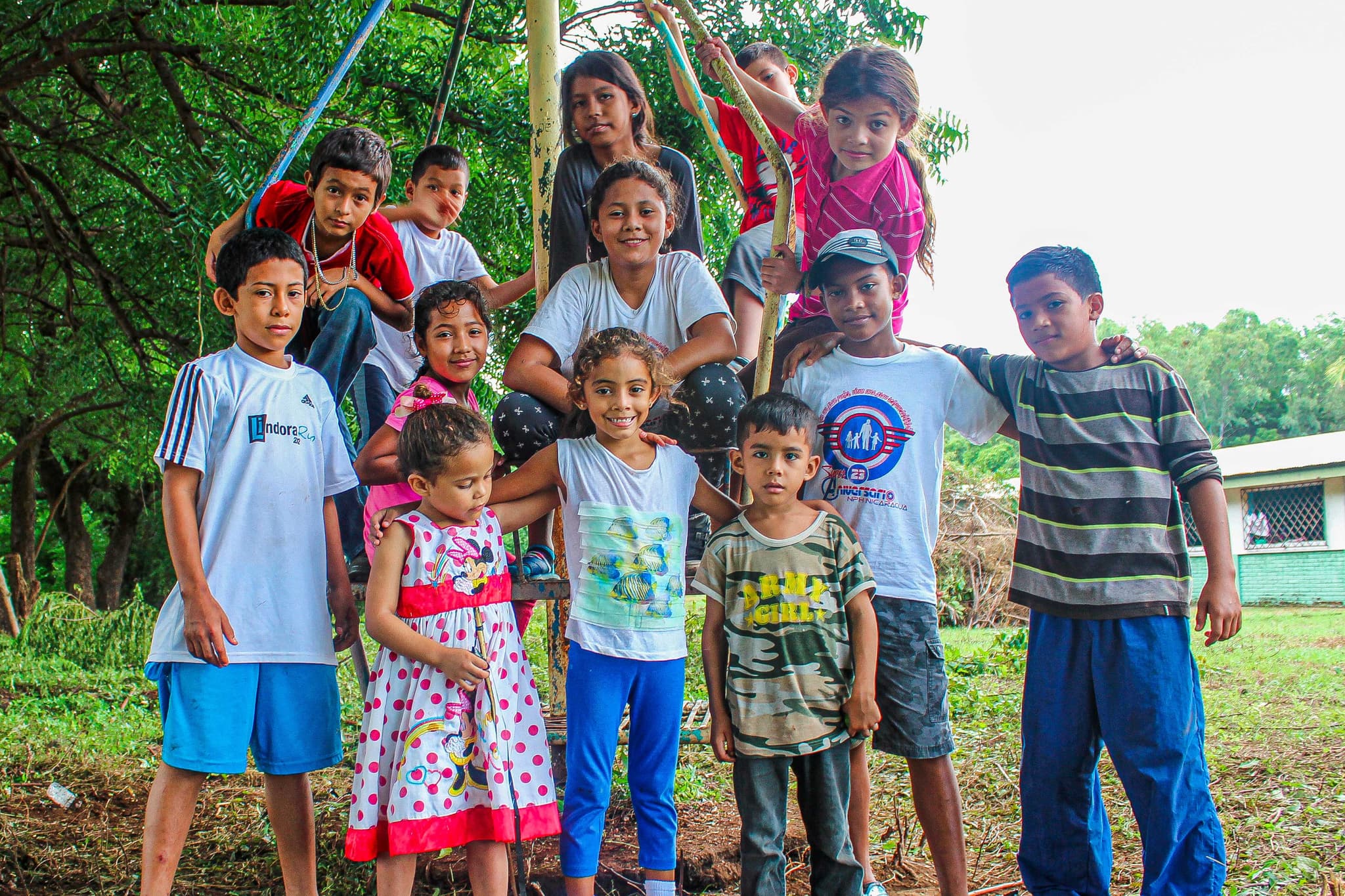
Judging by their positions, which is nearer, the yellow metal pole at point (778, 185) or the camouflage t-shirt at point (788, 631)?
the camouflage t-shirt at point (788, 631)

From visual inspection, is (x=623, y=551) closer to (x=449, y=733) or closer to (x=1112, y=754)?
(x=449, y=733)

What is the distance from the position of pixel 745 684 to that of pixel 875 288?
1.07m

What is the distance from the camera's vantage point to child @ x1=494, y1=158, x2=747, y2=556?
8.80 ft

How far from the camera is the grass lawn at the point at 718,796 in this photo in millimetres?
3285

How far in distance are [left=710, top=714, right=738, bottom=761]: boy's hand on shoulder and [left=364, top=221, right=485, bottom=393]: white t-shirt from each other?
155cm

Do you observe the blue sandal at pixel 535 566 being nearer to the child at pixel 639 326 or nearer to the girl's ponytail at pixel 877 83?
the child at pixel 639 326

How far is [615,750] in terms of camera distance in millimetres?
2270

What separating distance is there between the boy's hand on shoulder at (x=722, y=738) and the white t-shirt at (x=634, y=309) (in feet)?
Answer: 3.36

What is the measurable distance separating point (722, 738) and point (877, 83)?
→ 1.82 meters

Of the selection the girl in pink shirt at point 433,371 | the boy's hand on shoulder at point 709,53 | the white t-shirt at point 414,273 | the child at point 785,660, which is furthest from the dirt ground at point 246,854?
the boy's hand on shoulder at point 709,53

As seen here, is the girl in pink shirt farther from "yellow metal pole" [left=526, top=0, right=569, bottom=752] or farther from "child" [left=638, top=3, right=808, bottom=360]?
"child" [left=638, top=3, right=808, bottom=360]

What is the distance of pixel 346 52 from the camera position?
9.11 feet

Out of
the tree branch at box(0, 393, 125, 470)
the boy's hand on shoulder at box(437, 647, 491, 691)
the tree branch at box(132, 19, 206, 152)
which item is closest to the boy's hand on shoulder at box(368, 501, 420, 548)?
the boy's hand on shoulder at box(437, 647, 491, 691)

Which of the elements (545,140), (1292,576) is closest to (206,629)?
(545,140)
